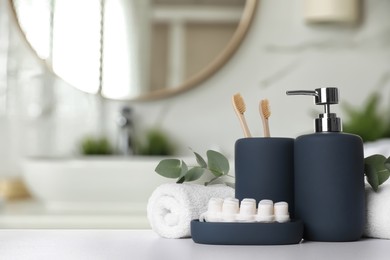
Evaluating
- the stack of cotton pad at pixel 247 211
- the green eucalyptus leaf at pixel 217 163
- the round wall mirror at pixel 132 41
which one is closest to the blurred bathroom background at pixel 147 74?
the round wall mirror at pixel 132 41

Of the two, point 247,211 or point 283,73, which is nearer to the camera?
point 247,211

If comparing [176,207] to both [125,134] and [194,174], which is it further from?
[125,134]

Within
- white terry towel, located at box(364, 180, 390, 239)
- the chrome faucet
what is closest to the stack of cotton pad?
white terry towel, located at box(364, 180, 390, 239)

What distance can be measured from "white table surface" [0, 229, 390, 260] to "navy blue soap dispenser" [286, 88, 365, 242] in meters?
0.02

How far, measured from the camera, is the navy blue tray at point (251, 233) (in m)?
0.69

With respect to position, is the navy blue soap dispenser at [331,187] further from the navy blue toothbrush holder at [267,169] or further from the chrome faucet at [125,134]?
the chrome faucet at [125,134]

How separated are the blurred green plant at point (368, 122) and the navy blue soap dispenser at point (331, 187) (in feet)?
5.42

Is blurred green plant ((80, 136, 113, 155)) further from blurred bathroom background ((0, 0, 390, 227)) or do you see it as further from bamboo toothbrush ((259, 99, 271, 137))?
bamboo toothbrush ((259, 99, 271, 137))

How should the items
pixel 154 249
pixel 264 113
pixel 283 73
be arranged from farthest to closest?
pixel 283 73
pixel 264 113
pixel 154 249

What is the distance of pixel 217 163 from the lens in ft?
2.69

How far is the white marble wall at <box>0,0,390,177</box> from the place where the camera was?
246 cm

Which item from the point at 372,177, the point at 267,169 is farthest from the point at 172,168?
the point at 372,177

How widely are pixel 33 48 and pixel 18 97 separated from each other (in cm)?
18

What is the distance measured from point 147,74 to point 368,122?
30.6 inches
